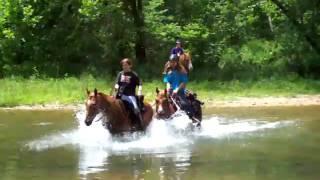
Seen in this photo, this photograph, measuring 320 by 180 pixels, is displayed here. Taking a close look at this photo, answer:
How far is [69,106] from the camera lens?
86.8ft

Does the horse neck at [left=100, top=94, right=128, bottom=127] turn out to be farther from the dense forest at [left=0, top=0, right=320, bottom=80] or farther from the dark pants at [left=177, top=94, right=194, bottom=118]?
the dense forest at [left=0, top=0, right=320, bottom=80]

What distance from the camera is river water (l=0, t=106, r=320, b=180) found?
1177 centimetres

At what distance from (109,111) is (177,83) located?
3.15 metres

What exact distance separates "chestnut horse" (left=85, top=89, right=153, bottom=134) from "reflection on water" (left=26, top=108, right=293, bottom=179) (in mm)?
291

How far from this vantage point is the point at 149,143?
1573cm

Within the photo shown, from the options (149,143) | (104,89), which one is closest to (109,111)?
(149,143)

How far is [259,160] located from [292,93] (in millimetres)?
16691

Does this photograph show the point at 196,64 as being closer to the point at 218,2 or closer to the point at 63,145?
the point at 218,2

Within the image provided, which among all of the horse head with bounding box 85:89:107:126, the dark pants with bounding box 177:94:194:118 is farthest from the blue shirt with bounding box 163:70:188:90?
the horse head with bounding box 85:89:107:126

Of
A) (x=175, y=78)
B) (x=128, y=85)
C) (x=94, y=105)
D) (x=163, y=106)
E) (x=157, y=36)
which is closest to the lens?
(x=94, y=105)

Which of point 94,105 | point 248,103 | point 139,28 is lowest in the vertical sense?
point 248,103

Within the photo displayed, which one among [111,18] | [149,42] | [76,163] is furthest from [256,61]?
[76,163]

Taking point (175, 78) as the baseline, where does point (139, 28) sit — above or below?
above

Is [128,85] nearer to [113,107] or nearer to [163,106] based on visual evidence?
[113,107]
